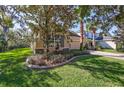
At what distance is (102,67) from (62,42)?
790mm

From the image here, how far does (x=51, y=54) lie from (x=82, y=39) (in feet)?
1.92

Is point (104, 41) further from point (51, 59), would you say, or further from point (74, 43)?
point (51, 59)

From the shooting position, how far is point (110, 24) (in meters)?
3.84

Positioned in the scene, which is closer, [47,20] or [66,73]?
[66,73]

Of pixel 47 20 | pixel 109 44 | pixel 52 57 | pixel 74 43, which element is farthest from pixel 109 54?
pixel 47 20

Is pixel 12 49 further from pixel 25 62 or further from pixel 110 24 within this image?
pixel 110 24

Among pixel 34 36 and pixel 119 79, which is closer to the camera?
pixel 119 79

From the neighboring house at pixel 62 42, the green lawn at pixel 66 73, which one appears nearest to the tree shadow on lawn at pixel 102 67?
the green lawn at pixel 66 73

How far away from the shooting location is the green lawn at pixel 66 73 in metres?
3.68

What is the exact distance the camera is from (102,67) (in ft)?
12.4

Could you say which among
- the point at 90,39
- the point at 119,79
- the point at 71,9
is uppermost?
the point at 71,9

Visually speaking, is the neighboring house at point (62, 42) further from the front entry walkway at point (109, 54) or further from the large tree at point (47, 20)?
the front entry walkway at point (109, 54)

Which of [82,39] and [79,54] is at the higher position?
[82,39]

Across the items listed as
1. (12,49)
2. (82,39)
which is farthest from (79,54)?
(12,49)
